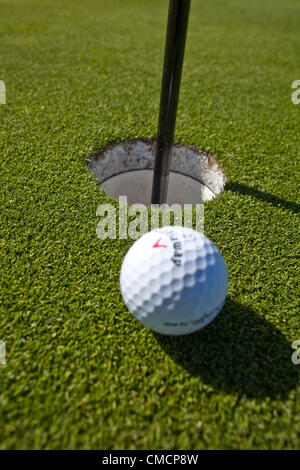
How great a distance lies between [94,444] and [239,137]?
3.55 meters

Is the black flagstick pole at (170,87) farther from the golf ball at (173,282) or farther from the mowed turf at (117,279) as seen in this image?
the golf ball at (173,282)

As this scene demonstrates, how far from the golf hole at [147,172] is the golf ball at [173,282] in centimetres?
176

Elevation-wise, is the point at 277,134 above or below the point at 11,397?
above

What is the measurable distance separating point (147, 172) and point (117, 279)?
6.58 ft

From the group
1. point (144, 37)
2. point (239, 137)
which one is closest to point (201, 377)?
point (239, 137)

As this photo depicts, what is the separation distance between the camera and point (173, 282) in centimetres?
190

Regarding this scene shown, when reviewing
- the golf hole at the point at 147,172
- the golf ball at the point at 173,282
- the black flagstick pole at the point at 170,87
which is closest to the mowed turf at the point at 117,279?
the golf hole at the point at 147,172

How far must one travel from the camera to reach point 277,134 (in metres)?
4.26

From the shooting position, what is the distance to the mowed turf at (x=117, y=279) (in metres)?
1.83

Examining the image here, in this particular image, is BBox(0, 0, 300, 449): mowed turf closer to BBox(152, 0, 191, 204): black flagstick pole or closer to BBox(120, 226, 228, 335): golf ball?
BBox(120, 226, 228, 335): golf ball

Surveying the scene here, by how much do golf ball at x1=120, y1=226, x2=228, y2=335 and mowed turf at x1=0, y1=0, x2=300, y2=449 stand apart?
11.1 inches

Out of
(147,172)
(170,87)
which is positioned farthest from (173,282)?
(147,172)

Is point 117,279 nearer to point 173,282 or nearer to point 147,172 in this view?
point 173,282

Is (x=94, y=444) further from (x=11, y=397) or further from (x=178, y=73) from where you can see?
(x=178, y=73)
